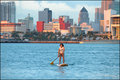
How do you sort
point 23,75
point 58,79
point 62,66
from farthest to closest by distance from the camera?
point 62,66 → point 23,75 → point 58,79

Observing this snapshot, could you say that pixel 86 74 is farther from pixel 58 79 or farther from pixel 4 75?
pixel 4 75

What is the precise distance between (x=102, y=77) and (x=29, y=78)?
20.3 ft

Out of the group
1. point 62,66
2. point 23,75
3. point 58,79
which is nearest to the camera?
point 58,79

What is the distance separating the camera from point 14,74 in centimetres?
3288

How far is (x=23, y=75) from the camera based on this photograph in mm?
31969

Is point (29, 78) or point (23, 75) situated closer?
point (29, 78)

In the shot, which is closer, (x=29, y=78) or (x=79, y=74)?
(x=29, y=78)

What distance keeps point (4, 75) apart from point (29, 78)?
3.06 meters

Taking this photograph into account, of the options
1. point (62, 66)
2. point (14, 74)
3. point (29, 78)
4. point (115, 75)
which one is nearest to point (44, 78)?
point (29, 78)

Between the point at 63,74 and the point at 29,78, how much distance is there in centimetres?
380

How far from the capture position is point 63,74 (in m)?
32.6

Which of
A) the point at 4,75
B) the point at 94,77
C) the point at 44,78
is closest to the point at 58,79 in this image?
the point at 44,78

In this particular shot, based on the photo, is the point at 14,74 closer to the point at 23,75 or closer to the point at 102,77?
the point at 23,75

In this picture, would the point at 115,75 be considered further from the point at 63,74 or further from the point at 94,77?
the point at 63,74
